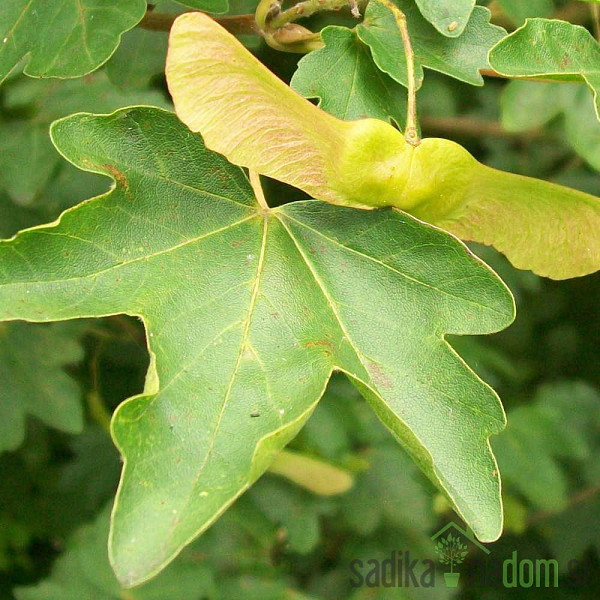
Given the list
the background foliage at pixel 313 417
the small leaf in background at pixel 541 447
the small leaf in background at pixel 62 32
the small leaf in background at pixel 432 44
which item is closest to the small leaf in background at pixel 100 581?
the background foliage at pixel 313 417

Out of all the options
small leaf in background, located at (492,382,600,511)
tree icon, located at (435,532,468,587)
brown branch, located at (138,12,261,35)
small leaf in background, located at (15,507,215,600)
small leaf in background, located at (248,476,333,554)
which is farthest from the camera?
small leaf in background, located at (492,382,600,511)

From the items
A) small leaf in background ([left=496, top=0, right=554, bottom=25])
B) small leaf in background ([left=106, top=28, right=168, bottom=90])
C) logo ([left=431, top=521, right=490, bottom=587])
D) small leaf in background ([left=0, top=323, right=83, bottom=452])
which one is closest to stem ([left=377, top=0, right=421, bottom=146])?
small leaf in background ([left=496, top=0, right=554, bottom=25])

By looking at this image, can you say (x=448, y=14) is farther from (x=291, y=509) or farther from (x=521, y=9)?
(x=291, y=509)

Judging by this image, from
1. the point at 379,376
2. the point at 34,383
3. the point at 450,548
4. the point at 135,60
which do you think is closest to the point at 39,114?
the point at 135,60

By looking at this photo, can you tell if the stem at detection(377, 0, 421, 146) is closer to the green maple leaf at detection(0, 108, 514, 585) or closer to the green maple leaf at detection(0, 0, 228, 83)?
the green maple leaf at detection(0, 108, 514, 585)

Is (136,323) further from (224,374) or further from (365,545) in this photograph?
(224,374)

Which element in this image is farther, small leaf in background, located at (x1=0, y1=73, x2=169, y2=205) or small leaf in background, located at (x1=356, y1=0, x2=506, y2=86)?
small leaf in background, located at (x1=0, y1=73, x2=169, y2=205)

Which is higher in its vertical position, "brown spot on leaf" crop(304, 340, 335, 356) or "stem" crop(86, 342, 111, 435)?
"brown spot on leaf" crop(304, 340, 335, 356)
